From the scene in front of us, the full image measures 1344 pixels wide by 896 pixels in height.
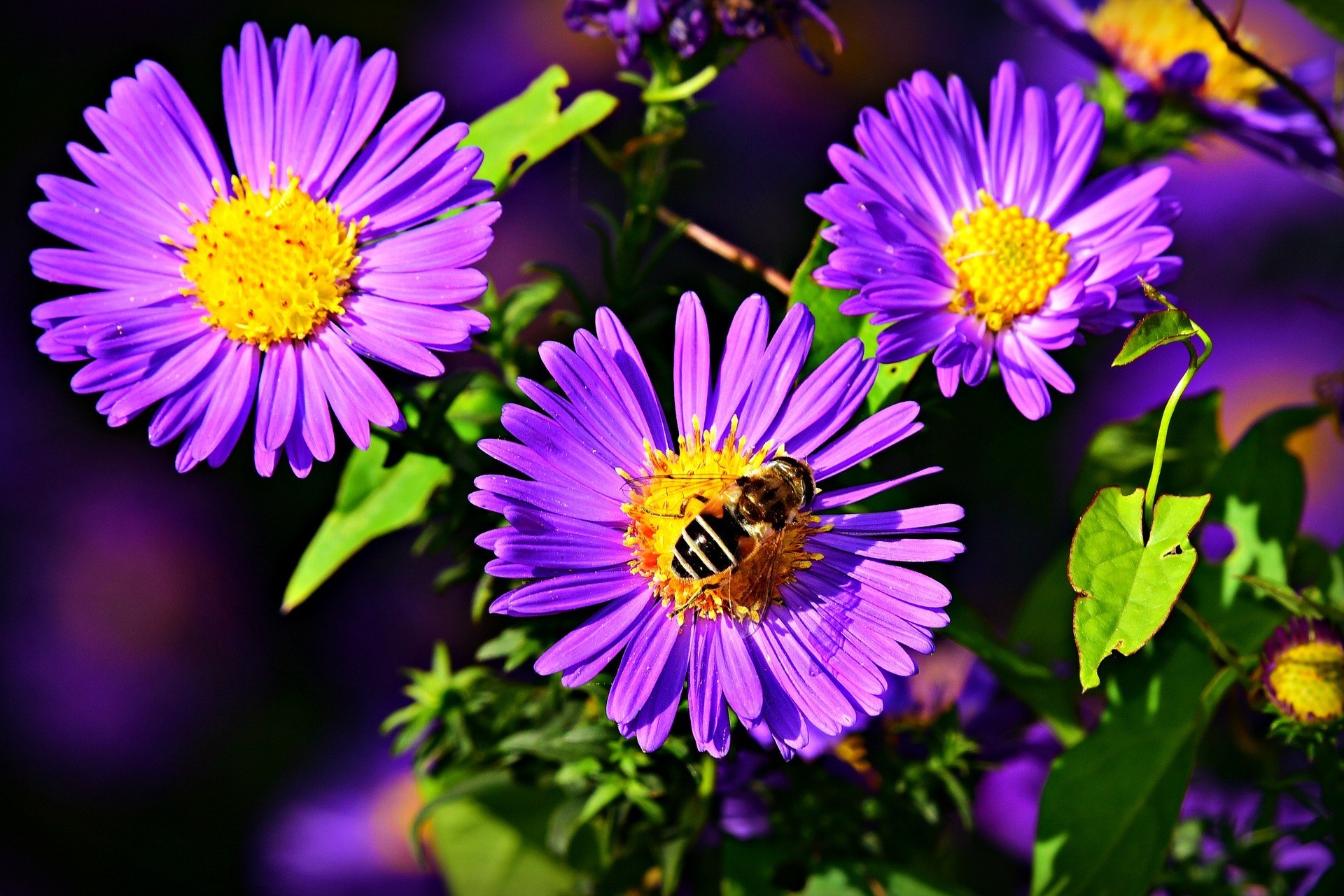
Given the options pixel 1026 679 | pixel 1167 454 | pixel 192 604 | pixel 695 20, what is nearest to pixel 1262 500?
pixel 1167 454

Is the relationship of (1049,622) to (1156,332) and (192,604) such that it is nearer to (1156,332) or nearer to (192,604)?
(1156,332)

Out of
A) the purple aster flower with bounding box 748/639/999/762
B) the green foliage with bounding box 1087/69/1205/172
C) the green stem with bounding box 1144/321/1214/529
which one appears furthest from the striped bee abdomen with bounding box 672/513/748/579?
the green foliage with bounding box 1087/69/1205/172

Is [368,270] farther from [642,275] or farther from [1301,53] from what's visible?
[1301,53]

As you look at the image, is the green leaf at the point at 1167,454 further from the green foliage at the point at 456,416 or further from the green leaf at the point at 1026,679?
the green foliage at the point at 456,416

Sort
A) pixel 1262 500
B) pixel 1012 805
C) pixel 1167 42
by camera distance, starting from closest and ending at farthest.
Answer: pixel 1262 500, pixel 1012 805, pixel 1167 42

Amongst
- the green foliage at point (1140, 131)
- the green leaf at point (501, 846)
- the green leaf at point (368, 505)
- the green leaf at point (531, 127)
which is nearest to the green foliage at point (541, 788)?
the green leaf at point (501, 846)

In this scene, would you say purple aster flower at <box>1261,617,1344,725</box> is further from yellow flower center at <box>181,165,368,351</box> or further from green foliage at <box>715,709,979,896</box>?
yellow flower center at <box>181,165,368,351</box>
